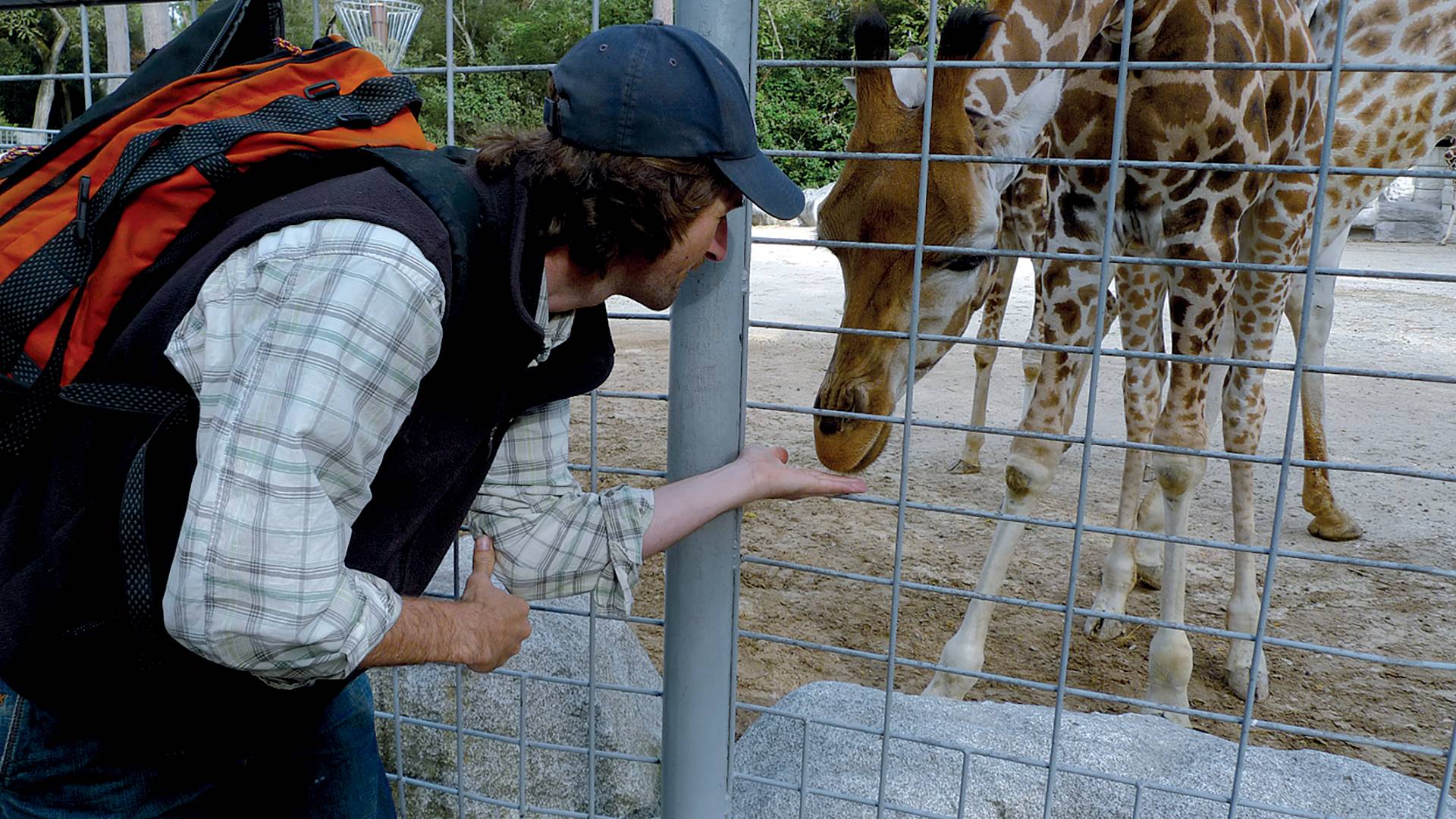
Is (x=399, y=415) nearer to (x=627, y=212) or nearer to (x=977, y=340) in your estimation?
(x=627, y=212)

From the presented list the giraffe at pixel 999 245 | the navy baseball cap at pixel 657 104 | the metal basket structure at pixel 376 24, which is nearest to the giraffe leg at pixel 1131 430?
the giraffe at pixel 999 245

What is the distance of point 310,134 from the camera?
5.08ft

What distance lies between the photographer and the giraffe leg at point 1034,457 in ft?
12.3

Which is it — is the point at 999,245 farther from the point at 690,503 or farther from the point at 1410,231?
the point at 1410,231

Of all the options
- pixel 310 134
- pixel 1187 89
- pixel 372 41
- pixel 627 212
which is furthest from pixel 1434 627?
pixel 372 41

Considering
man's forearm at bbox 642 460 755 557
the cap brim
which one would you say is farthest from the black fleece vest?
man's forearm at bbox 642 460 755 557

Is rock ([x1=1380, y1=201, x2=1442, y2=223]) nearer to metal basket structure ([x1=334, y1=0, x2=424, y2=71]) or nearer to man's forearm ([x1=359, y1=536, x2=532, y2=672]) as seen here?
metal basket structure ([x1=334, y1=0, x2=424, y2=71])

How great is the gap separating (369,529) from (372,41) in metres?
11.1

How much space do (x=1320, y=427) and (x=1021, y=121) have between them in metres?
3.37

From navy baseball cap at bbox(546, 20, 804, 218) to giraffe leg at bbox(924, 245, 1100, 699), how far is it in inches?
82.7

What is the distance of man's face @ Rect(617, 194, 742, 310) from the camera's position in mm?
1704

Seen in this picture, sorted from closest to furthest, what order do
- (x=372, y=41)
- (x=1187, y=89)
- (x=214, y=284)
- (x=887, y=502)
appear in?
(x=214, y=284) → (x=887, y=502) → (x=1187, y=89) → (x=372, y=41)

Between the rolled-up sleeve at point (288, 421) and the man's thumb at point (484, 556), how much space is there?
43 cm

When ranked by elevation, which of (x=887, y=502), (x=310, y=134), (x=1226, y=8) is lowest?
(x=887, y=502)
